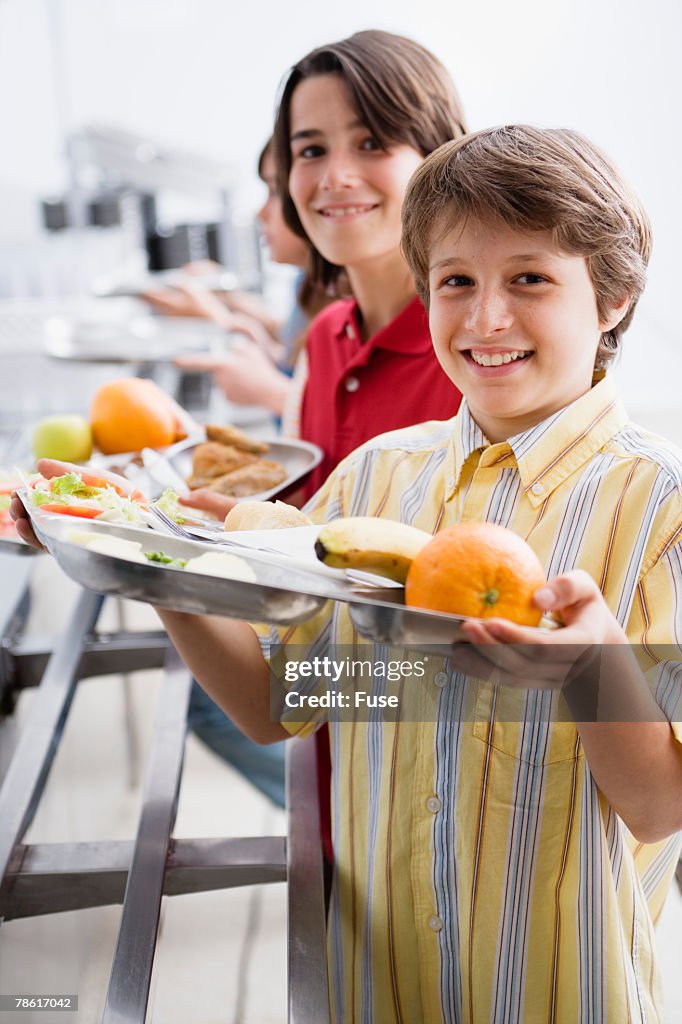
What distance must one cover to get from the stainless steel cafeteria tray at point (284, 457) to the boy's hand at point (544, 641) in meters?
0.43

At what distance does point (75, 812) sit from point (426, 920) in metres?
1.25

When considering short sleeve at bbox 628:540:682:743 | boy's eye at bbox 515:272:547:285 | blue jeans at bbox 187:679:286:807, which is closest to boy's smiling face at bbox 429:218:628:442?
boy's eye at bbox 515:272:547:285

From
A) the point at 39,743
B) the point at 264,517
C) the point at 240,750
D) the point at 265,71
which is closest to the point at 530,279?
the point at 264,517

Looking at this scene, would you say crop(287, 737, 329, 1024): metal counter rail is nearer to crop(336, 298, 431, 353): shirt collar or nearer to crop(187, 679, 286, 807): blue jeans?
crop(336, 298, 431, 353): shirt collar

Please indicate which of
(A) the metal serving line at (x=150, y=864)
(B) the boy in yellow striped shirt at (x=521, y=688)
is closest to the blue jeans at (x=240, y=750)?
(A) the metal serving line at (x=150, y=864)

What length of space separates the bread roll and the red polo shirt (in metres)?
0.30

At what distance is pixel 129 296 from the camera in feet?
8.66

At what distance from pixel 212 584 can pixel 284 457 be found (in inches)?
20.5

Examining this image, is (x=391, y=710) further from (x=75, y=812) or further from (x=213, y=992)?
(x=75, y=812)

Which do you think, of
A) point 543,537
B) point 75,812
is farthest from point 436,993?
point 75,812

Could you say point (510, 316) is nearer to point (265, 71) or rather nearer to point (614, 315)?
point (614, 315)

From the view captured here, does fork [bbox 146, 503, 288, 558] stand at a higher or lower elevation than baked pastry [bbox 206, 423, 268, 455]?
lower

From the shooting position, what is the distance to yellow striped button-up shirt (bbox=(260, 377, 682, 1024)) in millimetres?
591

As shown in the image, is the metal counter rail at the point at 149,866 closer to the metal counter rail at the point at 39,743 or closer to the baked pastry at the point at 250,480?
the metal counter rail at the point at 39,743
